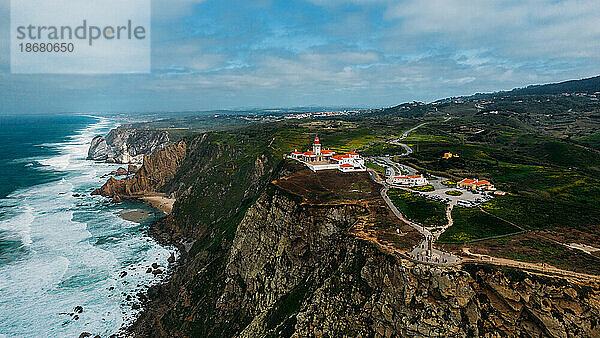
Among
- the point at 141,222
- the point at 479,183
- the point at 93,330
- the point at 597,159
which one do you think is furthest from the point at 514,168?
the point at 141,222

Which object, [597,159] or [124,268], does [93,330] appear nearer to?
[124,268]

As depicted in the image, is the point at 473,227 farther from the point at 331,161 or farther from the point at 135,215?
the point at 135,215

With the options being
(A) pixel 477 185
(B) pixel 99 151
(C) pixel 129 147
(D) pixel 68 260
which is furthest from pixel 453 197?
(B) pixel 99 151

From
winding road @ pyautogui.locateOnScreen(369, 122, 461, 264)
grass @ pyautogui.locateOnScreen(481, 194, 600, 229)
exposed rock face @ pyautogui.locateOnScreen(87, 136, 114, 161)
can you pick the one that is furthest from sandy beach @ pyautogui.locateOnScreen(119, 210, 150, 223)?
exposed rock face @ pyautogui.locateOnScreen(87, 136, 114, 161)

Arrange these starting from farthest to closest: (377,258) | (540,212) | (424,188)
Answer: (424,188) < (540,212) < (377,258)

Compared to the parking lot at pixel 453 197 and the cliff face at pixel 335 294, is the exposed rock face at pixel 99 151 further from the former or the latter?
the parking lot at pixel 453 197
